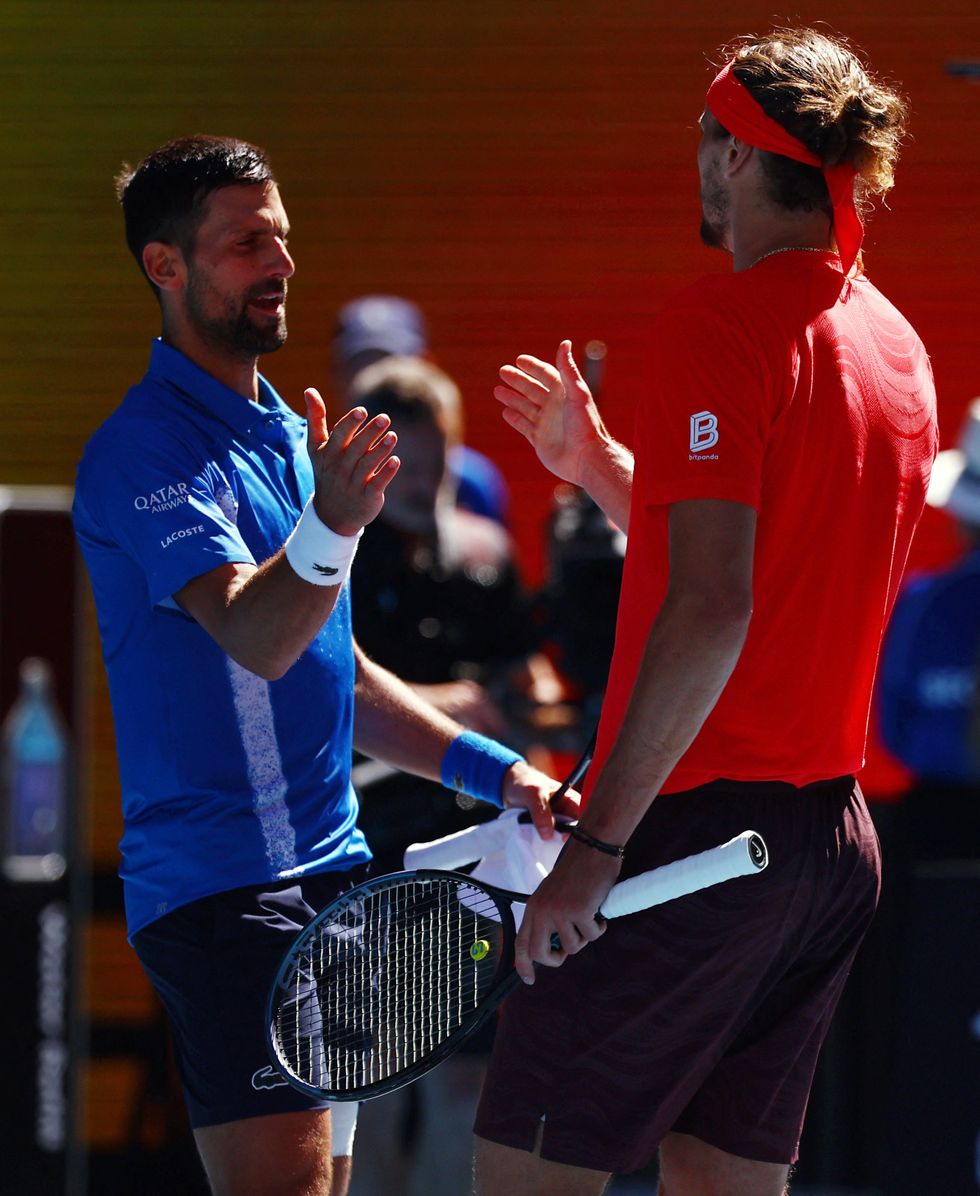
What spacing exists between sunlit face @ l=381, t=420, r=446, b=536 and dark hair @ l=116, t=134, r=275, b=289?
1830mm

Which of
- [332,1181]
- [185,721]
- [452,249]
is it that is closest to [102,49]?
[452,249]

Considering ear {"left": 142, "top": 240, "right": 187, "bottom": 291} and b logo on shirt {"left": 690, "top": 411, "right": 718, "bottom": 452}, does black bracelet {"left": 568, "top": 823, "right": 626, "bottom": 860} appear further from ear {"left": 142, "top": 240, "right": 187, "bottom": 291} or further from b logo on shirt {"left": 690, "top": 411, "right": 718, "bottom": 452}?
ear {"left": 142, "top": 240, "right": 187, "bottom": 291}

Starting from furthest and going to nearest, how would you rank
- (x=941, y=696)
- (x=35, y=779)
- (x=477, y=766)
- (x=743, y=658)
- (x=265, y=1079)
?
(x=941, y=696) → (x=35, y=779) → (x=477, y=766) → (x=265, y=1079) → (x=743, y=658)

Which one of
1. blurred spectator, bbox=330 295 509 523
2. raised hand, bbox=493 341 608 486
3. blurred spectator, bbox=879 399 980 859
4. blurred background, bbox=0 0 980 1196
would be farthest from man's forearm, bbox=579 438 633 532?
blurred background, bbox=0 0 980 1196

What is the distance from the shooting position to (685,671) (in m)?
2.60

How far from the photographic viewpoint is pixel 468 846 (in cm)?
323

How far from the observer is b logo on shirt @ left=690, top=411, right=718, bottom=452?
2.63 m

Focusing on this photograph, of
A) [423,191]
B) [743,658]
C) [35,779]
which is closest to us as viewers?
[743,658]

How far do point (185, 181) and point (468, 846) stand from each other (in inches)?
47.7

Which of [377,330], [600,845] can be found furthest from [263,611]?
[377,330]

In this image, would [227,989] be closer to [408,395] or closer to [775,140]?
[775,140]

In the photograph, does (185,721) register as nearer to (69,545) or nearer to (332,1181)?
(332,1181)

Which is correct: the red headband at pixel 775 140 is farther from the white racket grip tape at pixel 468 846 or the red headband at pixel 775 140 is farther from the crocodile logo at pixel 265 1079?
the crocodile logo at pixel 265 1079

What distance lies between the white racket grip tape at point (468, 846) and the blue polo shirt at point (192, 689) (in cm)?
17
